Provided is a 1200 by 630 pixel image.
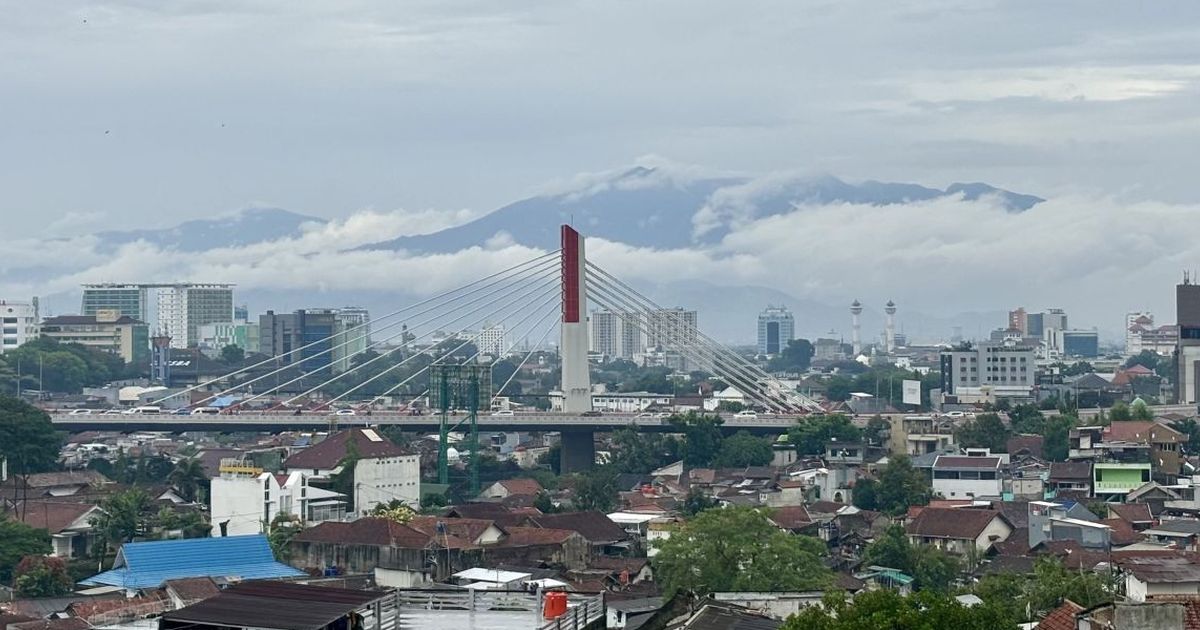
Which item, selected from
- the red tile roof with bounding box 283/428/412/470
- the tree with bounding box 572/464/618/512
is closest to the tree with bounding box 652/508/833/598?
the tree with bounding box 572/464/618/512

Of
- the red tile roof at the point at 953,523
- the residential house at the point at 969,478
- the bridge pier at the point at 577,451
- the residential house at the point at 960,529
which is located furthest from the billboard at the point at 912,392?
the residential house at the point at 960,529

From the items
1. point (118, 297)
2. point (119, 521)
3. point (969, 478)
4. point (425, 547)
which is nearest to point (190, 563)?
point (425, 547)

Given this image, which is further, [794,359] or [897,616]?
[794,359]

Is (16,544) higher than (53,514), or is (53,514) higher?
(53,514)

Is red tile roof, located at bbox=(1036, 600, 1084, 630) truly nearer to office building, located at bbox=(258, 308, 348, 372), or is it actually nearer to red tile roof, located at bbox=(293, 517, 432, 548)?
red tile roof, located at bbox=(293, 517, 432, 548)

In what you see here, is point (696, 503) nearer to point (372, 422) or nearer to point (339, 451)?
point (339, 451)
